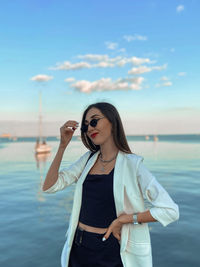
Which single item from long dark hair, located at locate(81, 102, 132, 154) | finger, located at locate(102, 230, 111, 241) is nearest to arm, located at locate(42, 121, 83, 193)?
long dark hair, located at locate(81, 102, 132, 154)

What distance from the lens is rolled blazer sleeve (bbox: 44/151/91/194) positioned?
7.21 ft

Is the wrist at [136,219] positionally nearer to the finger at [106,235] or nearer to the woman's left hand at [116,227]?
the woman's left hand at [116,227]

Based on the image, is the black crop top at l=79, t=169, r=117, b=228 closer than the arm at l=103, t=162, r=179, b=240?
No

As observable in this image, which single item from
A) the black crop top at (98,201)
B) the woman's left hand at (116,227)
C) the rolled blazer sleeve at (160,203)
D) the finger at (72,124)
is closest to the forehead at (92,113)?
the finger at (72,124)

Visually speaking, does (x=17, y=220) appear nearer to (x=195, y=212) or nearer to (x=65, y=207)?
(x=65, y=207)

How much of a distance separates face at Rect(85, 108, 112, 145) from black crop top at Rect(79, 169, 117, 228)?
0.32m

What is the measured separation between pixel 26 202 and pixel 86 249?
25.4 ft

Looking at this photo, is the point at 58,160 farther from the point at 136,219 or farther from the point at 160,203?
the point at 160,203

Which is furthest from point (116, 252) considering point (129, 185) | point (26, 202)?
point (26, 202)

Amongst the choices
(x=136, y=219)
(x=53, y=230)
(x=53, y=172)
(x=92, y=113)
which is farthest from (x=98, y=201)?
(x=53, y=230)

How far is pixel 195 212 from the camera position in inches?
299

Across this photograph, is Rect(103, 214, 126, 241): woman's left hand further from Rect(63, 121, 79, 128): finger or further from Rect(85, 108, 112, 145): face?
Rect(63, 121, 79, 128): finger

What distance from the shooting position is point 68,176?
228 cm

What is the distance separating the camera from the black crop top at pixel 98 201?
1939 mm
